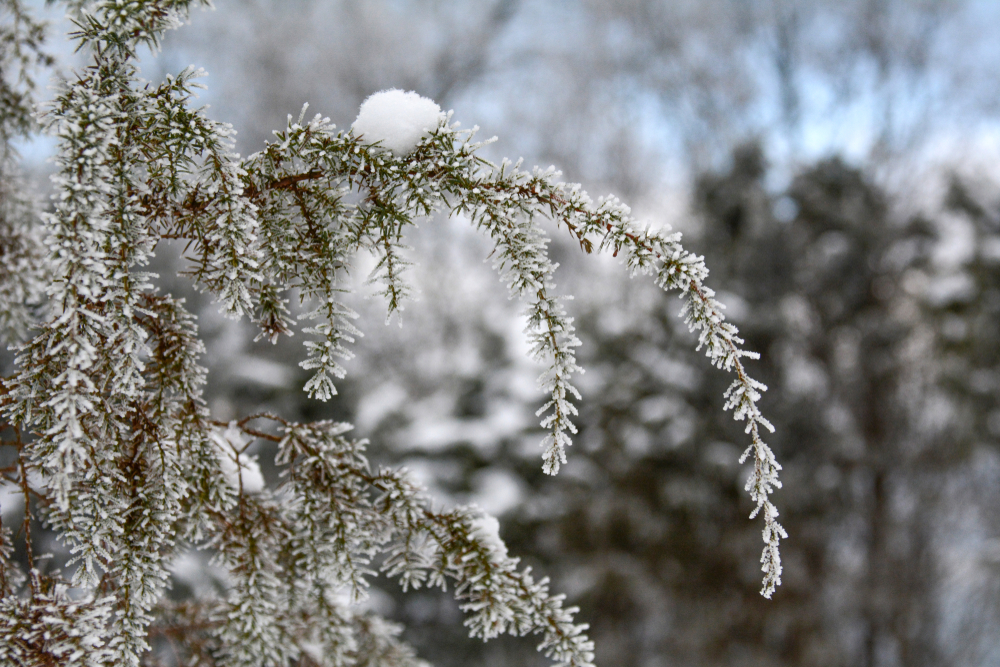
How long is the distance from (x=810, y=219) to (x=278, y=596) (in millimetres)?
4895

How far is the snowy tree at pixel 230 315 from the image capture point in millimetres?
597

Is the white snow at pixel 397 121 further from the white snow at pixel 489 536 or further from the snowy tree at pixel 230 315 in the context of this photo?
the white snow at pixel 489 536

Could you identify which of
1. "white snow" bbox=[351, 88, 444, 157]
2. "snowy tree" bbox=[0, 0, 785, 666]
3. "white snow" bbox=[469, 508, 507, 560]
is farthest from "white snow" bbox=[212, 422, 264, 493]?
"white snow" bbox=[351, 88, 444, 157]

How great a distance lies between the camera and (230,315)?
63 centimetres

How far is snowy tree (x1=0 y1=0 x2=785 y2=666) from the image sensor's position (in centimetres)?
60

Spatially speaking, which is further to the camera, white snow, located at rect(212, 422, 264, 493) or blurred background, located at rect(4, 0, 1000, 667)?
blurred background, located at rect(4, 0, 1000, 667)

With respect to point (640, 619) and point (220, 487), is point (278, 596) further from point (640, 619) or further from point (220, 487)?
point (640, 619)

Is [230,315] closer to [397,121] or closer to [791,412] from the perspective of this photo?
[397,121]

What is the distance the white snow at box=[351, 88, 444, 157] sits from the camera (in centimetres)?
68

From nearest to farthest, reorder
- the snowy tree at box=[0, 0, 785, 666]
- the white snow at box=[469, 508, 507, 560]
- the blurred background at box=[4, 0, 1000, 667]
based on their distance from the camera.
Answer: the snowy tree at box=[0, 0, 785, 666] < the white snow at box=[469, 508, 507, 560] < the blurred background at box=[4, 0, 1000, 667]

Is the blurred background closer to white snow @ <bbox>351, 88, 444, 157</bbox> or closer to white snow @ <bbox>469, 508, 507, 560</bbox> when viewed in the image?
white snow @ <bbox>469, 508, 507, 560</bbox>

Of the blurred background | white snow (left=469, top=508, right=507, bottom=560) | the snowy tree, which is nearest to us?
the snowy tree

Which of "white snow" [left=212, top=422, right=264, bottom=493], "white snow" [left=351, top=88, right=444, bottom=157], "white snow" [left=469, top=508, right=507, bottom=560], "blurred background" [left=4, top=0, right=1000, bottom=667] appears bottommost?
"white snow" [left=469, top=508, right=507, bottom=560]

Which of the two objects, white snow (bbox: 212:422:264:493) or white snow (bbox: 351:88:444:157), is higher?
white snow (bbox: 351:88:444:157)
